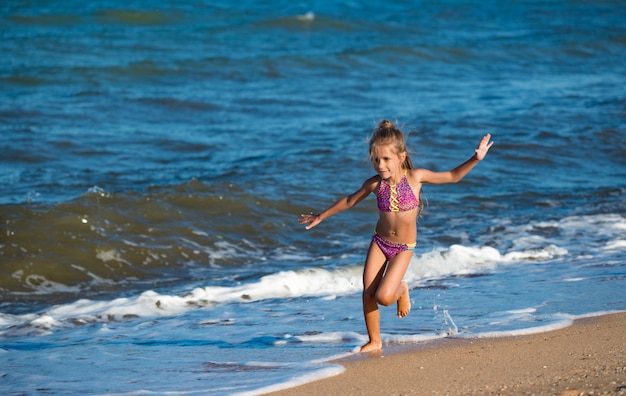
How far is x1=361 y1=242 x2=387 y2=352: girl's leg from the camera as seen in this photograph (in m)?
4.98

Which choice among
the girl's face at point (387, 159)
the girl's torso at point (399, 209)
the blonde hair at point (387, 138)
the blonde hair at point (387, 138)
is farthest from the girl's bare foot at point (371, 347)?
the blonde hair at point (387, 138)

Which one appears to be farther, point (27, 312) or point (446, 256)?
point (446, 256)

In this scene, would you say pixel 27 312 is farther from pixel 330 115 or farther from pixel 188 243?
pixel 330 115

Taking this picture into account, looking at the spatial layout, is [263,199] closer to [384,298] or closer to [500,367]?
[384,298]

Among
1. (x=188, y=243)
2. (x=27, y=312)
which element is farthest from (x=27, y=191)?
(x=27, y=312)

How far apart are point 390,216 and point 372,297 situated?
482mm

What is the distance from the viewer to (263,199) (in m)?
9.67

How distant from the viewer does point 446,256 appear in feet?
25.2

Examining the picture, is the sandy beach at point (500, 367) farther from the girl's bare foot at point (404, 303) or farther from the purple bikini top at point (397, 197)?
the purple bikini top at point (397, 197)

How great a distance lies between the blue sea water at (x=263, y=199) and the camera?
5.50 m

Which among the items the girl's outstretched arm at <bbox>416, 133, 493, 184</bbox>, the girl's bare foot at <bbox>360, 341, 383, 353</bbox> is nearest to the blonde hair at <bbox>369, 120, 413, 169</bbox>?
the girl's outstretched arm at <bbox>416, 133, 493, 184</bbox>

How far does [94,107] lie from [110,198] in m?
5.24

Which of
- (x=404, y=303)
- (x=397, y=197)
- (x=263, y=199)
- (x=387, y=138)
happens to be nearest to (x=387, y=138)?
(x=387, y=138)

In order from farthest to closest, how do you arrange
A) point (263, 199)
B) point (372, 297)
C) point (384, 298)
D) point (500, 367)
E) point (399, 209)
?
point (263, 199)
point (399, 209)
point (372, 297)
point (384, 298)
point (500, 367)
